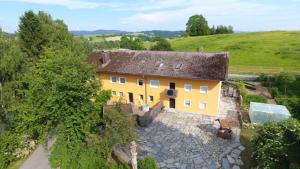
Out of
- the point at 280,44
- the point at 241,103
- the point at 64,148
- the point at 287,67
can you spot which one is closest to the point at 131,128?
the point at 64,148

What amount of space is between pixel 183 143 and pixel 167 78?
9440mm

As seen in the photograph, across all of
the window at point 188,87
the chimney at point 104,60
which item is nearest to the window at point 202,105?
the window at point 188,87

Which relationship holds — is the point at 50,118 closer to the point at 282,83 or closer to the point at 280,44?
the point at 282,83

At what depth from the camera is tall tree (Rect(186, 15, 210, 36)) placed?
105250 mm

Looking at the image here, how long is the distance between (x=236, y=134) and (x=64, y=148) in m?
14.6

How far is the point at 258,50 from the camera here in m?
66.1

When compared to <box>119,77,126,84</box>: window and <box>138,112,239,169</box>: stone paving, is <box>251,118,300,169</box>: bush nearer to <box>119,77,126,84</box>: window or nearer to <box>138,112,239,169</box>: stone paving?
<box>138,112,239,169</box>: stone paving

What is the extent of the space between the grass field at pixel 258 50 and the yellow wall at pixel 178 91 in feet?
101

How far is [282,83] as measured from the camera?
3878 cm

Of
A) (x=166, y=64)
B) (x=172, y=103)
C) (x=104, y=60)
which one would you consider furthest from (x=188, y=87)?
(x=104, y=60)

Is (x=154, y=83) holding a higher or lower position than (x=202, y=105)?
higher

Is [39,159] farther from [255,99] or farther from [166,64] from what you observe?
[255,99]

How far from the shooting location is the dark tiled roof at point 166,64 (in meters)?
25.0

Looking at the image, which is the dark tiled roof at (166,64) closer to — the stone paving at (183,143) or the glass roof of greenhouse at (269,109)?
the glass roof of greenhouse at (269,109)
